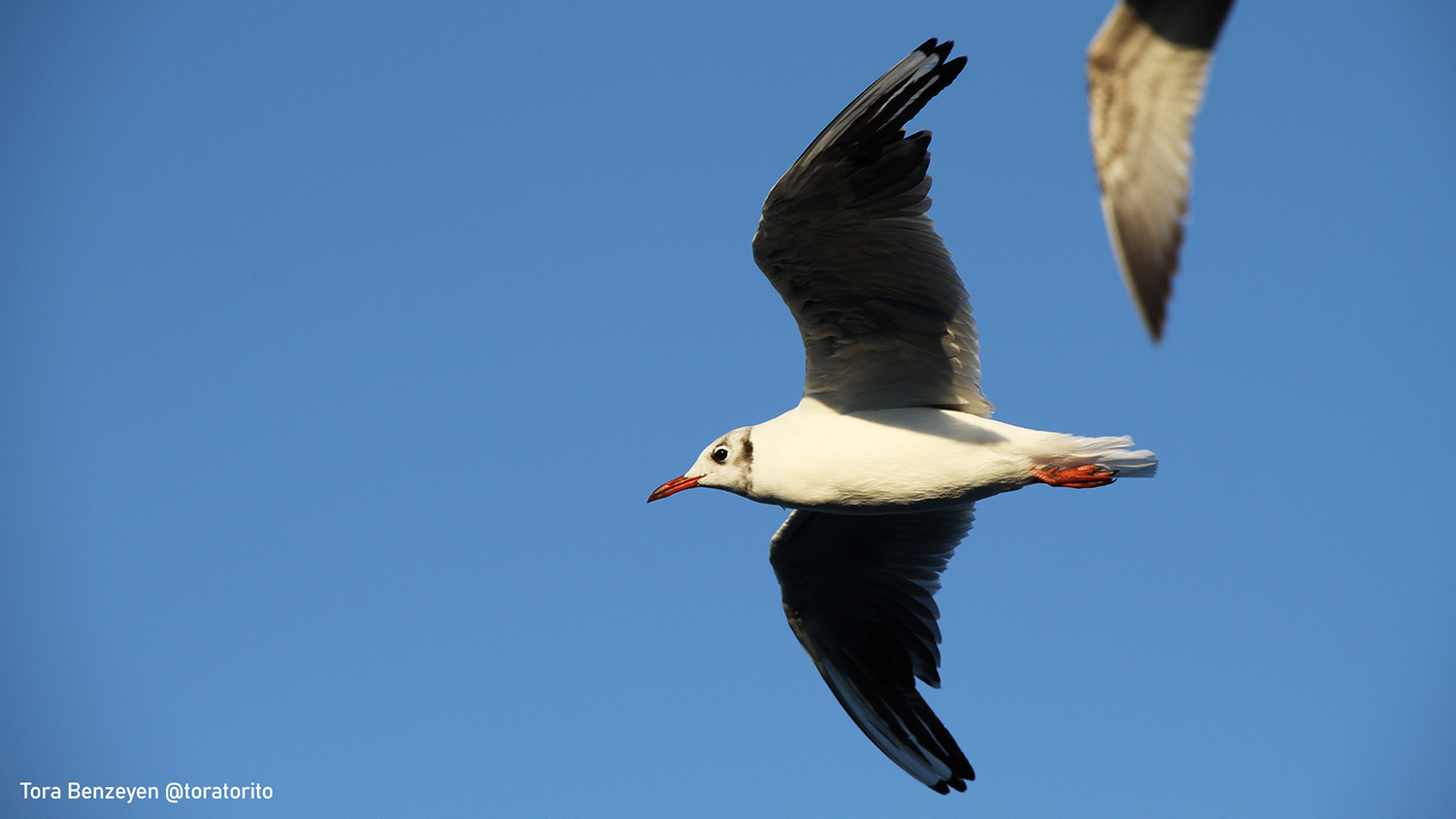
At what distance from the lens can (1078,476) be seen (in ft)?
22.6

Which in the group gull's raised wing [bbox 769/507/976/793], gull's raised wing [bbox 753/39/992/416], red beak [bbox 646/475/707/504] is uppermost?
gull's raised wing [bbox 753/39/992/416]

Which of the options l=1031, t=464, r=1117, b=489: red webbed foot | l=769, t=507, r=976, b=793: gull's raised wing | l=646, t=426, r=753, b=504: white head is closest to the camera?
l=1031, t=464, r=1117, b=489: red webbed foot

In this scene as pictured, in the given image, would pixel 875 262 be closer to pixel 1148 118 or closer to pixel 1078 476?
pixel 1078 476

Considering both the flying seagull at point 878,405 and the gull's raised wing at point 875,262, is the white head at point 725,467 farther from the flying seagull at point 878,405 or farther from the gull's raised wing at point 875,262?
the gull's raised wing at point 875,262

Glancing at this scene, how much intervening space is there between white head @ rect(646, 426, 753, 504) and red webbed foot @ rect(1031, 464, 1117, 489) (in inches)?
68.4

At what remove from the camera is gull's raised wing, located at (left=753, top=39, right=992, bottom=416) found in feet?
20.0

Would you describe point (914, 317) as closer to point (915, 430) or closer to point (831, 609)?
point (915, 430)

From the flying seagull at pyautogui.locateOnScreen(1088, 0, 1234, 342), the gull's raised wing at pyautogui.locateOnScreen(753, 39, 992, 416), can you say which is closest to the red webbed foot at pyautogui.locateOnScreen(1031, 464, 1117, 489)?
the gull's raised wing at pyautogui.locateOnScreen(753, 39, 992, 416)

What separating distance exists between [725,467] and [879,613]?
206cm

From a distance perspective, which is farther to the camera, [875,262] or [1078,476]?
[1078,476]

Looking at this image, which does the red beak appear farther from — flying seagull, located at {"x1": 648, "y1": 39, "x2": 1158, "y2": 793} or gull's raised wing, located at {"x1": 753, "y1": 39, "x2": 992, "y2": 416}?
gull's raised wing, located at {"x1": 753, "y1": 39, "x2": 992, "y2": 416}

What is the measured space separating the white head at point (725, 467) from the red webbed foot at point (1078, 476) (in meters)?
1.74

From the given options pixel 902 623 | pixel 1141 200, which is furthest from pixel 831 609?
pixel 1141 200

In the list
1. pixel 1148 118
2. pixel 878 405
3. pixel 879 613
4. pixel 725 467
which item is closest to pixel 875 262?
pixel 878 405
